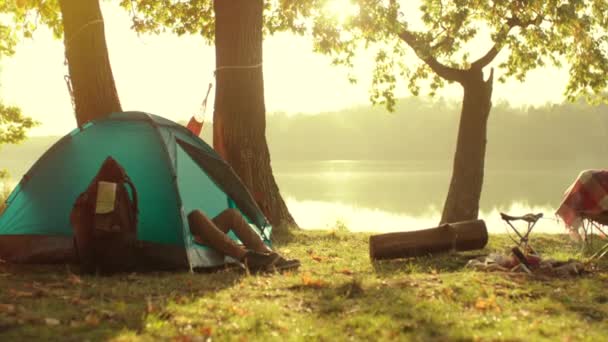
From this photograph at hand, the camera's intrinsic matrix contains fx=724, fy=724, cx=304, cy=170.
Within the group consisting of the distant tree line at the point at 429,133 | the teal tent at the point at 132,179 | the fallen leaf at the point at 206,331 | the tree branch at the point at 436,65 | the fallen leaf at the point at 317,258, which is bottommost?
the fallen leaf at the point at 206,331

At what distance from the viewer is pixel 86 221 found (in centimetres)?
728

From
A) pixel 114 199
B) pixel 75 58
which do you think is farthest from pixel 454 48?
pixel 114 199

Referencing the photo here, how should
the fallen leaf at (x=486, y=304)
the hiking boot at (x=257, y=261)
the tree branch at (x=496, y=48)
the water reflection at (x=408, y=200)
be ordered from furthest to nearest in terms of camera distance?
1. the water reflection at (x=408, y=200)
2. the tree branch at (x=496, y=48)
3. the hiking boot at (x=257, y=261)
4. the fallen leaf at (x=486, y=304)

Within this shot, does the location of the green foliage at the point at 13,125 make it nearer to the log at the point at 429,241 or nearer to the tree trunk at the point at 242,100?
the tree trunk at the point at 242,100

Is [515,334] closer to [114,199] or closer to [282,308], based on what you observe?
[282,308]

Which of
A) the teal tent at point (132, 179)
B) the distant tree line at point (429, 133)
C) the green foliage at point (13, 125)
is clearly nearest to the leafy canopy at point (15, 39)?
the green foliage at point (13, 125)

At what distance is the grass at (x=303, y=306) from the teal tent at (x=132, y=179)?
2.28 feet

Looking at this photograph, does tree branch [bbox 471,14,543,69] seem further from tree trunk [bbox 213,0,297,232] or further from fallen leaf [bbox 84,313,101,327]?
fallen leaf [bbox 84,313,101,327]

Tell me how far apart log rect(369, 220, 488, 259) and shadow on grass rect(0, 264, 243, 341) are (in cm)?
202

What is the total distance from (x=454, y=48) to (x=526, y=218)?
35.7 feet

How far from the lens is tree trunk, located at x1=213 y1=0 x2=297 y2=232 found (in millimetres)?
11898

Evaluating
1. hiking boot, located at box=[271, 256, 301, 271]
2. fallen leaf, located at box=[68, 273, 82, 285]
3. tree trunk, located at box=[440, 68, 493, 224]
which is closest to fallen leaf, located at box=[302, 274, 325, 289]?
hiking boot, located at box=[271, 256, 301, 271]

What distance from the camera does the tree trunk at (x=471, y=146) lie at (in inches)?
687

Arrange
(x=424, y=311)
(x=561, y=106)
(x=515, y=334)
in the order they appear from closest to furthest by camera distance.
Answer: (x=515, y=334)
(x=424, y=311)
(x=561, y=106)
